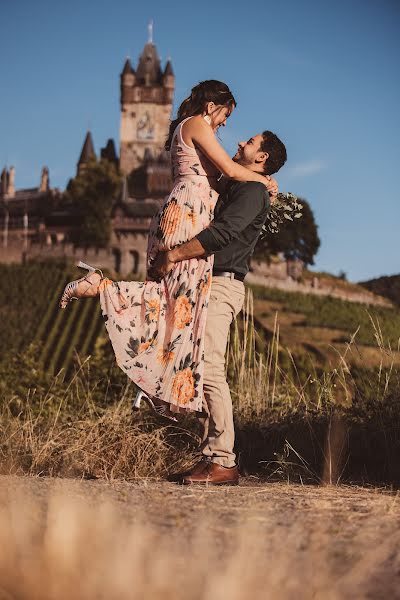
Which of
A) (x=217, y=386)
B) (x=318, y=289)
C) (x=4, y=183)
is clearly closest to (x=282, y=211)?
(x=217, y=386)

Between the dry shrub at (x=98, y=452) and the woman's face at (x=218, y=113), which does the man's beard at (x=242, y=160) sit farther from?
the dry shrub at (x=98, y=452)

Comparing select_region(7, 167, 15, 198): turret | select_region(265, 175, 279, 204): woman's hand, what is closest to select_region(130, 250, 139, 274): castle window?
select_region(7, 167, 15, 198): turret

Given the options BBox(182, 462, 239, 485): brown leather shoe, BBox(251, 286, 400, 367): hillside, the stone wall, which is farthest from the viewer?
the stone wall

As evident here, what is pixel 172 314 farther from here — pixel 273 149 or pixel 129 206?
Answer: pixel 129 206

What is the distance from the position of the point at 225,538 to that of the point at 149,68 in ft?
254

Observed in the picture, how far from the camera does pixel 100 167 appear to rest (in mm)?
54969

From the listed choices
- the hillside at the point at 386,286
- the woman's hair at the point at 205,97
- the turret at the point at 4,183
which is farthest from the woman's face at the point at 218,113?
the turret at the point at 4,183

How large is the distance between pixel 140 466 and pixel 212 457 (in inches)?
15.8

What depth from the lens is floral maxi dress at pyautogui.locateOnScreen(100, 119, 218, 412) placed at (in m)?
3.01

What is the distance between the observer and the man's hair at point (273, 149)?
10.8 ft

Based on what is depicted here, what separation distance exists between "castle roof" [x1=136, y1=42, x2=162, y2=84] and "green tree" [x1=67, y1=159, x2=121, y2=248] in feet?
72.9

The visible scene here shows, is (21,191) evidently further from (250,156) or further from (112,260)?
(250,156)

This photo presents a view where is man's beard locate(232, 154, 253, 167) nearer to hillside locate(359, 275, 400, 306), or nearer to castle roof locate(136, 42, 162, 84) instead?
hillside locate(359, 275, 400, 306)

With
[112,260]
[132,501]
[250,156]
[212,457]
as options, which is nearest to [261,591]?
[132,501]
